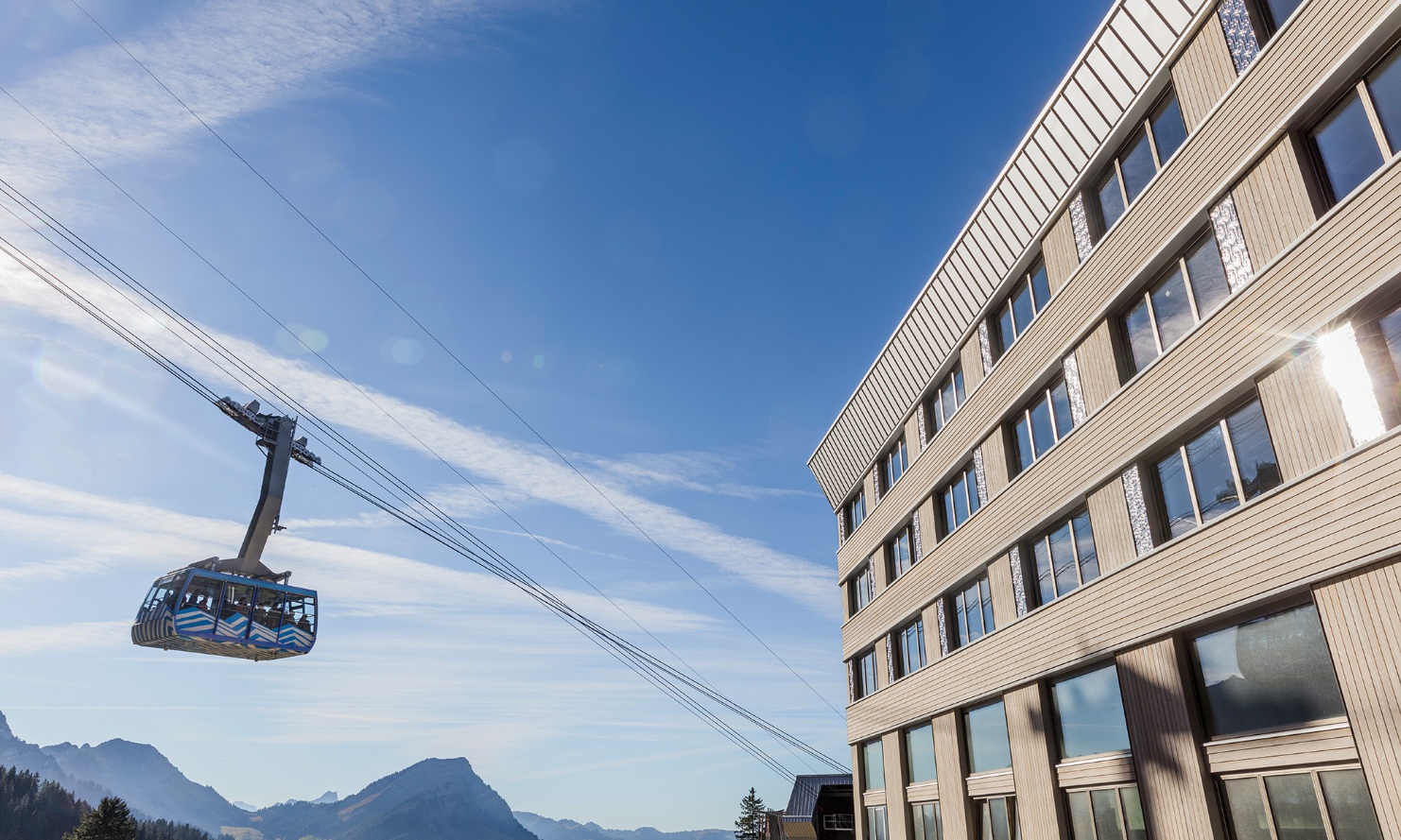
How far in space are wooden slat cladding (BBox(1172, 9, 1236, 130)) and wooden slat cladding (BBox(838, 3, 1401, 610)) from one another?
0.55 metres

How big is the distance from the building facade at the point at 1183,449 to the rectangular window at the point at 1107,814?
64 mm

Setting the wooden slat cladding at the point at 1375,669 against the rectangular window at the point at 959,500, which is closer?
the wooden slat cladding at the point at 1375,669

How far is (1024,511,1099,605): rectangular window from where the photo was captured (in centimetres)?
2011

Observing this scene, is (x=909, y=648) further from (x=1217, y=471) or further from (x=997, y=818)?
(x=1217, y=471)

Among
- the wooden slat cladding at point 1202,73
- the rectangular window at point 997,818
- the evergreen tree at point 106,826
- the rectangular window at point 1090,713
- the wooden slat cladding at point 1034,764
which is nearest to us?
the wooden slat cladding at point 1202,73

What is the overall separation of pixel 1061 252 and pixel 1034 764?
518 inches

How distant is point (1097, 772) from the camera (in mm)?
18469

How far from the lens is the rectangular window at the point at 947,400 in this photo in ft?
93.6

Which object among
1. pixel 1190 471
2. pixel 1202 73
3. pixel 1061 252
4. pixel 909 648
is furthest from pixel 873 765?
pixel 1202 73

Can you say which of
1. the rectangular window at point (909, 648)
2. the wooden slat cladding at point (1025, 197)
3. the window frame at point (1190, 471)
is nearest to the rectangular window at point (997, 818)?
the rectangular window at point (909, 648)

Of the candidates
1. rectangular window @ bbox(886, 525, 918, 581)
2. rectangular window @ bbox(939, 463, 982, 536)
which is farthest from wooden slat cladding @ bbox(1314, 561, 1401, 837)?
rectangular window @ bbox(886, 525, 918, 581)

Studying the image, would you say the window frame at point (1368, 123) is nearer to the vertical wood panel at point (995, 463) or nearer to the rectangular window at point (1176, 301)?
the rectangular window at point (1176, 301)

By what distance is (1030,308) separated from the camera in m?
23.9

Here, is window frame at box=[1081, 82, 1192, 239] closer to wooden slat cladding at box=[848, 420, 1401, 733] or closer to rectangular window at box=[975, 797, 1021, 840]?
wooden slat cladding at box=[848, 420, 1401, 733]
